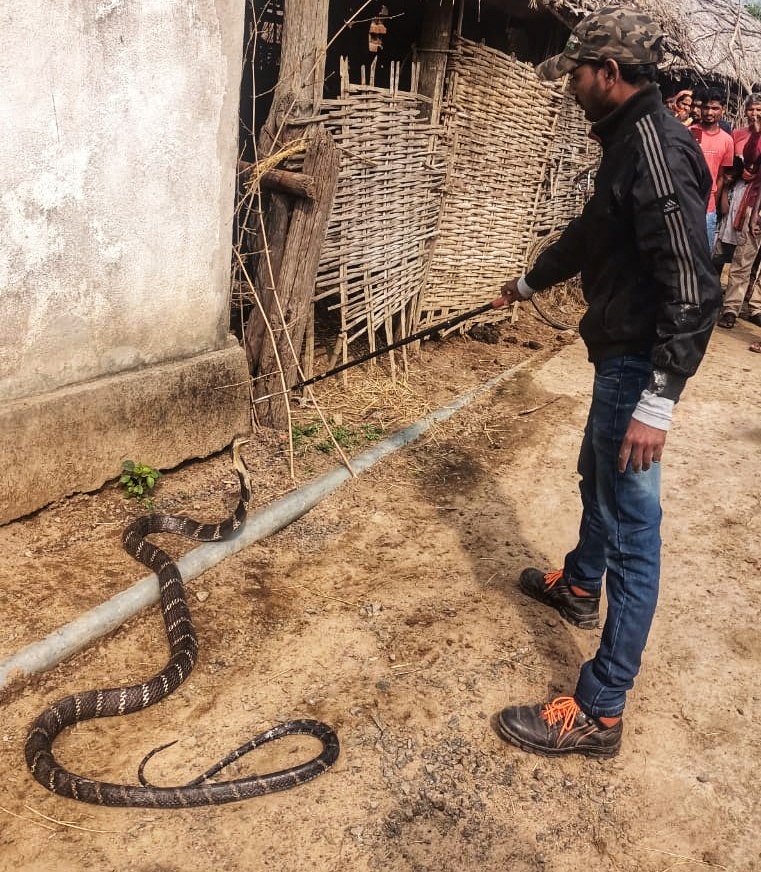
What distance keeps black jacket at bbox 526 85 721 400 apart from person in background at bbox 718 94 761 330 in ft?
26.4

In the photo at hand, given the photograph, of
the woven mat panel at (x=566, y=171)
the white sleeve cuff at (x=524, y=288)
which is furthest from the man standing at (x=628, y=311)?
the woven mat panel at (x=566, y=171)

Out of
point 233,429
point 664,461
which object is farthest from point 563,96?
point 233,429

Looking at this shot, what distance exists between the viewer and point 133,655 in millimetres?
3766

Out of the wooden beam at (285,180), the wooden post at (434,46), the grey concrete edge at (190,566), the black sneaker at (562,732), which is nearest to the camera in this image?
the black sneaker at (562,732)

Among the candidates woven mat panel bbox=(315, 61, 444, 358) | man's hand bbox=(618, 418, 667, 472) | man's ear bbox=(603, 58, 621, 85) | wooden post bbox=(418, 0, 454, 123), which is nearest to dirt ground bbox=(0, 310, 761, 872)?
woven mat panel bbox=(315, 61, 444, 358)

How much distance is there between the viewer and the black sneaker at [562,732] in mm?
3260

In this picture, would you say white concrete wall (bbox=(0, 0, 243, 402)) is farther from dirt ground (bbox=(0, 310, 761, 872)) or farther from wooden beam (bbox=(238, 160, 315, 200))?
dirt ground (bbox=(0, 310, 761, 872))

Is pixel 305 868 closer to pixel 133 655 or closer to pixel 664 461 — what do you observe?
pixel 133 655

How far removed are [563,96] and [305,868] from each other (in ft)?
27.9

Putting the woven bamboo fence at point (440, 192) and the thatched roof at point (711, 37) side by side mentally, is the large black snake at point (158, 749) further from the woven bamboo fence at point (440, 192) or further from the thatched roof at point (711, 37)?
the thatched roof at point (711, 37)

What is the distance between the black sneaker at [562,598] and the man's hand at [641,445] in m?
1.40

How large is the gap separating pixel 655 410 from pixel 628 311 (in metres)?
0.42

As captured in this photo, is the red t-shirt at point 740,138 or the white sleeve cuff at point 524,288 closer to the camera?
the white sleeve cuff at point 524,288

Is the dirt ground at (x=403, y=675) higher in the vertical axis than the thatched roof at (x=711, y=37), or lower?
Answer: lower
